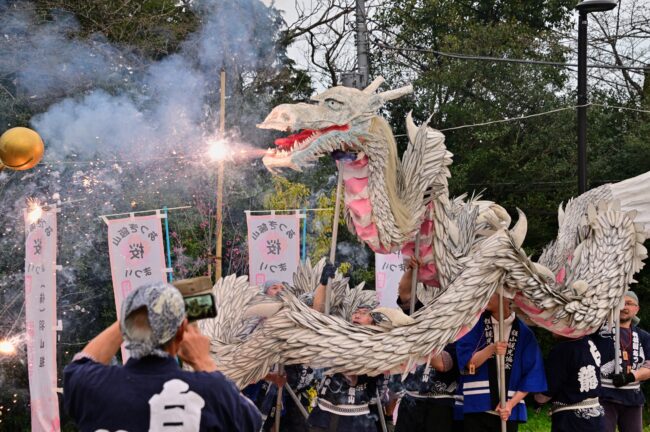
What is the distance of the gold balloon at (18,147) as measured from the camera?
136 inches

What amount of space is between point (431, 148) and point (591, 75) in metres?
7.27

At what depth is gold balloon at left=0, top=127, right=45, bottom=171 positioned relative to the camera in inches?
136

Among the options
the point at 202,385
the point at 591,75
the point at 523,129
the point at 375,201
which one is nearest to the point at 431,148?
the point at 375,201

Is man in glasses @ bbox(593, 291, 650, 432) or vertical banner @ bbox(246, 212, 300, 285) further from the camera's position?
vertical banner @ bbox(246, 212, 300, 285)

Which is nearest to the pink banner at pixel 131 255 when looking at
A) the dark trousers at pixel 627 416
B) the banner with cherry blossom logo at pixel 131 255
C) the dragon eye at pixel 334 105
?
the banner with cherry blossom logo at pixel 131 255

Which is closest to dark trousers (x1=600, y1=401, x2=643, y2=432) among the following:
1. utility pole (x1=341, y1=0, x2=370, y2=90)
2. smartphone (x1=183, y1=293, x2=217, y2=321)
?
utility pole (x1=341, y1=0, x2=370, y2=90)

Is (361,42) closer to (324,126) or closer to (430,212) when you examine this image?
(430,212)

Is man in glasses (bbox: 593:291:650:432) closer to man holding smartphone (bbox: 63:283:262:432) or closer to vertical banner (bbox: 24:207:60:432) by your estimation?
man holding smartphone (bbox: 63:283:262:432)

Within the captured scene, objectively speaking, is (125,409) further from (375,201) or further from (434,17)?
(434,17)

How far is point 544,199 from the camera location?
10727mm

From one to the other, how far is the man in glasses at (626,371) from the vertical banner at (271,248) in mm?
2792

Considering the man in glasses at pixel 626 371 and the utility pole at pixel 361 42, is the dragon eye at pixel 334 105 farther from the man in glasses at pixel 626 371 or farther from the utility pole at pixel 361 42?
the utility pole at pixel 361 42

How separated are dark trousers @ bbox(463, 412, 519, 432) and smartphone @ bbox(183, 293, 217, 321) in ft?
9.15

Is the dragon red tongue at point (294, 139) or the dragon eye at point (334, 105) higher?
the dragon eye at point (334, 105)
